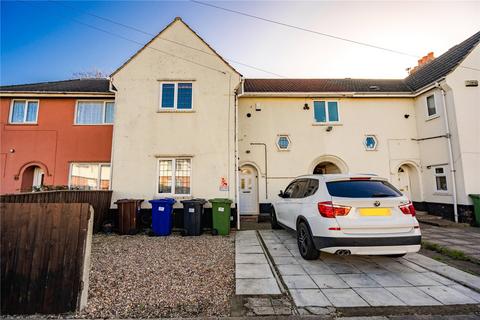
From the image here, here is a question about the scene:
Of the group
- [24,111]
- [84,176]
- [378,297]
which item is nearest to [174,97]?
[84,176]

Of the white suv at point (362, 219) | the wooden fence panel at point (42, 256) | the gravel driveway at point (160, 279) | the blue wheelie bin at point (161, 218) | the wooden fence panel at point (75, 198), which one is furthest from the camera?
the blue wheelie bin at point (161, 218)

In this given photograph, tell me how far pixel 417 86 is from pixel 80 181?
17791 mm

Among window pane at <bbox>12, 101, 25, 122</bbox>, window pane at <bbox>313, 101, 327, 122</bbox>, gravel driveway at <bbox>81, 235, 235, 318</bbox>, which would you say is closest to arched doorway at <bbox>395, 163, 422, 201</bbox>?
window pane at <bbox>313, 101, 327, 122</bbox>

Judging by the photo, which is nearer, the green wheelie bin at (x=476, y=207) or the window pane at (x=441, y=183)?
the green wheelie bin at (x=476, y=207)

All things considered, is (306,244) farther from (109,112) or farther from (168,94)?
(109,112)

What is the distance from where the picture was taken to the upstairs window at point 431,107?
33.0 ft

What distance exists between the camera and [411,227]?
379 centimetres

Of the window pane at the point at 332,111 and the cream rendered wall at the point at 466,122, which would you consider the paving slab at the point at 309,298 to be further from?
the cream rendered wall at the point at 466,122

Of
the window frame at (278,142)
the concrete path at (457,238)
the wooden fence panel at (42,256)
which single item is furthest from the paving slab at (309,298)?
the window frame at (278,142)

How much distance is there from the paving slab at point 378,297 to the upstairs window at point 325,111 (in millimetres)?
8880

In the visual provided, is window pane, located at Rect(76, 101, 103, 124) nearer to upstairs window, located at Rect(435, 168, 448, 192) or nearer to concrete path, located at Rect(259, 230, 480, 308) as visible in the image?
concrete path, located at Rect(259, 230, 480, 308)

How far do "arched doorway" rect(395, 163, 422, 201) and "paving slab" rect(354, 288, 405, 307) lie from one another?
9.42 metres

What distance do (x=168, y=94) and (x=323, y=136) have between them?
25.5ft

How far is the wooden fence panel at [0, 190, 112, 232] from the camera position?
477 cm
